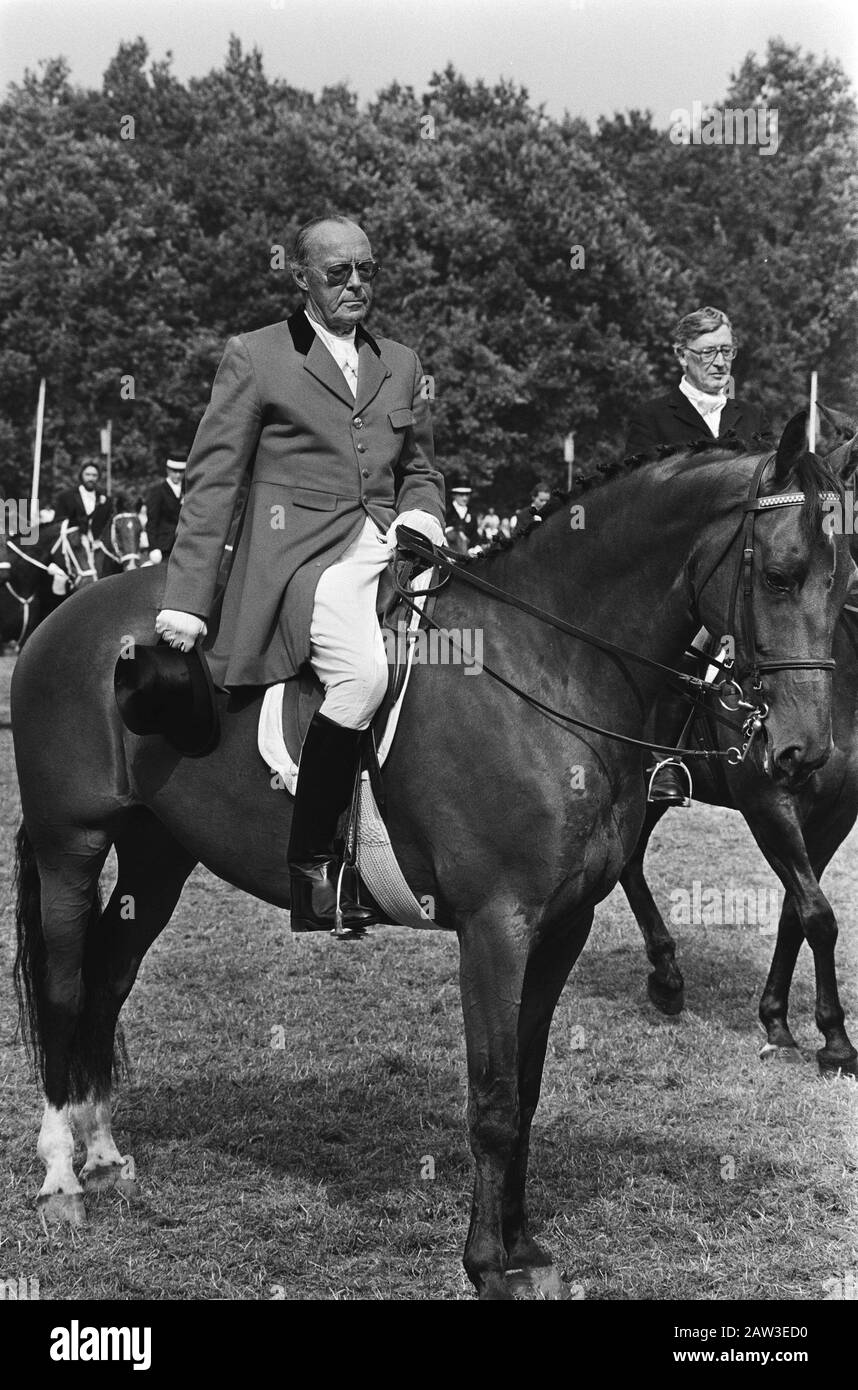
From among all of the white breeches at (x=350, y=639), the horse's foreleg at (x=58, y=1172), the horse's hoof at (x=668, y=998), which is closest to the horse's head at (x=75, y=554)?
the horse's hoof at (x=668, y=998)

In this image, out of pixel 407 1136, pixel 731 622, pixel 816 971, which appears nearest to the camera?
pixel 731 622

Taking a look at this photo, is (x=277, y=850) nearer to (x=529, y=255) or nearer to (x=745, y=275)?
(x=529, y=255)

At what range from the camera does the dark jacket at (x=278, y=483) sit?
5078mm

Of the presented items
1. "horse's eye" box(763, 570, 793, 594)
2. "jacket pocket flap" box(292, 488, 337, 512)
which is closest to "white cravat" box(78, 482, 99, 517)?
"jacket pocket flap" box(292, 488, 337, 512)

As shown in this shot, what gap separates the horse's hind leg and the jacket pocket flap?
1.55 meters

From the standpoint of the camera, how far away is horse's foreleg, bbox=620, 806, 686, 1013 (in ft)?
26.8

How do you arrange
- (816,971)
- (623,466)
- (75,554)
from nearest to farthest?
(623,466)
(816,971)
(75,554)

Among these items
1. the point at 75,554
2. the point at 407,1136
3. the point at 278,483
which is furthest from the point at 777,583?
the point at 75,554

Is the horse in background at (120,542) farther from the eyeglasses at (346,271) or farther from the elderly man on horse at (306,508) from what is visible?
the eyeglasses at (346,271)

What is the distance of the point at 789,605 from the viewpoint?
436cm

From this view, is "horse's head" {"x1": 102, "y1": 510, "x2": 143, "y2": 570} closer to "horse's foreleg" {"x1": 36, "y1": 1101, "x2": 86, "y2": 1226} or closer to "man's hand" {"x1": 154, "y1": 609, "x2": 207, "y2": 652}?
"horse's foreleg" {"x1": 36, "y1": 1101, "x2": 86, "y2": 1226}

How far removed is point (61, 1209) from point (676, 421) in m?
4.55

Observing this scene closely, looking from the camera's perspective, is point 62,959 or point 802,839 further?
point 802,839

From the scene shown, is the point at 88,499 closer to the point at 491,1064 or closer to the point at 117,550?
the point at 117,550
